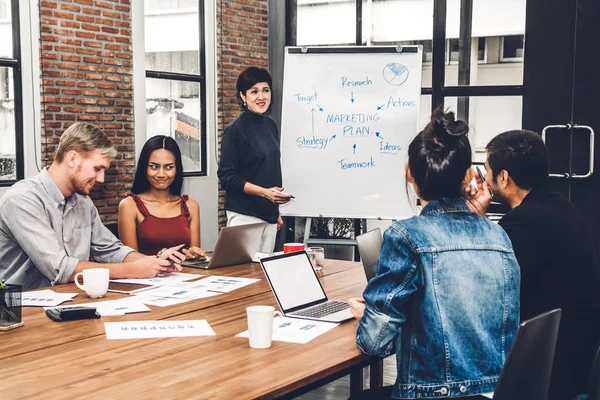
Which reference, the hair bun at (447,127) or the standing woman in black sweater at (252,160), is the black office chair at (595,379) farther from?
the standing woman in black sweater at (252,160)

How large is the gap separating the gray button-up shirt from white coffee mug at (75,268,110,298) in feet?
1.12

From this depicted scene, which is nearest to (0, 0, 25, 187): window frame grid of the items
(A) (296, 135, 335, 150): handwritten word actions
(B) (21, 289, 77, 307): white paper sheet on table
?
(A) (296, 135, 335, 150): handwritten word actions

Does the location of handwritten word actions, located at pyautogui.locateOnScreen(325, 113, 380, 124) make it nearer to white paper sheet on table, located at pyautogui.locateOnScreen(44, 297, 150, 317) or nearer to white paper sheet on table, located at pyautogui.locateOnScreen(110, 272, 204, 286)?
white paper sheet on table, located at pyautogui.locateOnScreen(110, 272, 204, 286)

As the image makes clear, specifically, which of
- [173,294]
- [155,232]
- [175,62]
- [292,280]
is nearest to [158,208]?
[155,232]

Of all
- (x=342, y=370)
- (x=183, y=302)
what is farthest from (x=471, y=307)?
(x=183, y=302)

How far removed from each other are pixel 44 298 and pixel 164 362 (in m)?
0.89

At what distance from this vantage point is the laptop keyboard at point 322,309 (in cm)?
225

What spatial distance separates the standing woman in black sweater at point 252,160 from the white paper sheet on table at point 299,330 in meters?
2.12

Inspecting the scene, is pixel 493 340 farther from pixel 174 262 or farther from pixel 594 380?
pixel 174 262

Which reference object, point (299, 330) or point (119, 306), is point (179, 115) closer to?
point (119, 306)

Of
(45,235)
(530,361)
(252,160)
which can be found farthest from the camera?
(252,160)

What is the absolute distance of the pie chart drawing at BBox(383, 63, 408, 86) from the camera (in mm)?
4715

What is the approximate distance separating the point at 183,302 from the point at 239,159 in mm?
2081

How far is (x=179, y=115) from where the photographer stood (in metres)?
6.13
